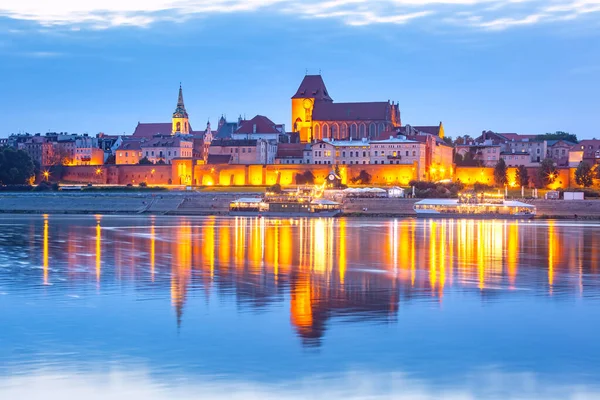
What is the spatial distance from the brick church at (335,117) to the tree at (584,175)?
21.9 m

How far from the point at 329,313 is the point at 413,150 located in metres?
67.9

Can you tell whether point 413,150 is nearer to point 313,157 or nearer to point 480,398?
point 313,157

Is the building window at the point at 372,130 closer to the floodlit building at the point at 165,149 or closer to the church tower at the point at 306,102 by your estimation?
the church tower at the point at 306,102

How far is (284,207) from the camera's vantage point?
194 ft

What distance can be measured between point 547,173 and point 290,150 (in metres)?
24.1

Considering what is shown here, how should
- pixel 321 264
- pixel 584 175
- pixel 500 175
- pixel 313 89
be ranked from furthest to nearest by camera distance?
pixel 313 89 → pixel 500 175 → pixel 584 175 → pixel 321 264

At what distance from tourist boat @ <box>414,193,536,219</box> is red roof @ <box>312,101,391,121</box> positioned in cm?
3574

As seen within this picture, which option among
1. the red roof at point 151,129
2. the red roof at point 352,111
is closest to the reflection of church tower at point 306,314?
the red roof at point 352,111

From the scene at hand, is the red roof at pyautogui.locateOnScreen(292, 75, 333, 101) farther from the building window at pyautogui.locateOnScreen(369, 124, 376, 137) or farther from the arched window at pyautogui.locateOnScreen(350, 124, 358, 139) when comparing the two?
the building window at pyautogui.locateOnScreen(369, 124, 376, 137)

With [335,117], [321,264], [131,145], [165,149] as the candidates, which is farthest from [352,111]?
[321,264]

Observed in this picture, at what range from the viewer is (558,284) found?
66.6 ft

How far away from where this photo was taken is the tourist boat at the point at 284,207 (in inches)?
2239

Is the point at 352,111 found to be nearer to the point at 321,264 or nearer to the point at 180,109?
the point at 180,109

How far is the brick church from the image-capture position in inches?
3681
